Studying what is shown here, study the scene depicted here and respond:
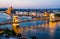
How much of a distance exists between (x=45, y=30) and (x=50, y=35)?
0.87 ft

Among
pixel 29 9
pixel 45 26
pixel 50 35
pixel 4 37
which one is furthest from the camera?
pixel 45 26

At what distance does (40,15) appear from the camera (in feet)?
13.6

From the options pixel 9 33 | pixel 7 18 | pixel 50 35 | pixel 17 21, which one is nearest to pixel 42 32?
pixel 50 35

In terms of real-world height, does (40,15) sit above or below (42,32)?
above

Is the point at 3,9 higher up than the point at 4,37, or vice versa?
the point at 3,9

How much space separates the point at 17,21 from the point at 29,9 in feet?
1.11

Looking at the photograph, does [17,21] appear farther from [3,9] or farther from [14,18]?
[3,9]

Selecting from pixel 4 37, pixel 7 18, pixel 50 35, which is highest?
pixel 7 18

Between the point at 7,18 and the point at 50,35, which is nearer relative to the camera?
the point at 7,18

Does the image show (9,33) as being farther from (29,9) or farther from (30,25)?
(30,25)

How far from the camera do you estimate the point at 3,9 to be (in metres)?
3.28

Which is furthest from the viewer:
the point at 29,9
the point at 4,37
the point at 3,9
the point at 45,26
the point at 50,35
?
the point at 45,26

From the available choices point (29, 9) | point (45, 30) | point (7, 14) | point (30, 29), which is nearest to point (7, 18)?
point (7, 14)

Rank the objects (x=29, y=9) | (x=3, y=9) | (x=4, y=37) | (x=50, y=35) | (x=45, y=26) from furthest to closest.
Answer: (x=45, y=26) < (x=50, y=35) < (x=29, y=9) < (x=3, y=9) < (x=4, y=37)
